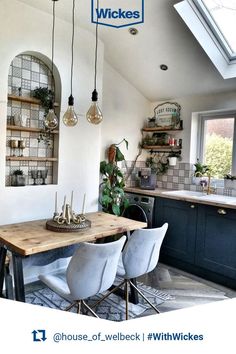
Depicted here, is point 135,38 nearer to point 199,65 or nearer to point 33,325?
point 199,65

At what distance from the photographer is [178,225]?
3.63m

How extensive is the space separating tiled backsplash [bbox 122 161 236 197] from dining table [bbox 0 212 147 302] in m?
1.72

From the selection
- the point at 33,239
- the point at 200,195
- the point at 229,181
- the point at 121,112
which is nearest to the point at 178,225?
the point at 200,195

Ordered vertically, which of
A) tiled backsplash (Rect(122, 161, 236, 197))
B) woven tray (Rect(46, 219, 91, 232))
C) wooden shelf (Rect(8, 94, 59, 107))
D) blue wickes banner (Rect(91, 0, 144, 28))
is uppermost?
blue wickes banner (Rect(91, 0, 144, 28))

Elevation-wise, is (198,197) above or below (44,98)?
below

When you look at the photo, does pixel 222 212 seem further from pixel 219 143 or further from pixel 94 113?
pixel 94 113

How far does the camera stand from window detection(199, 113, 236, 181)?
3.87 metres

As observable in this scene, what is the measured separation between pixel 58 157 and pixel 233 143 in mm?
2189

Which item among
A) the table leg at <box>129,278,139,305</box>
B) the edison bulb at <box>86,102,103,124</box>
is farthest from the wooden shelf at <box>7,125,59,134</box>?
the table leg at <box>129,278,139,305</box>

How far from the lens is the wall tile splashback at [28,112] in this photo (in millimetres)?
3023

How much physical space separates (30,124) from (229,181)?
2460 mm

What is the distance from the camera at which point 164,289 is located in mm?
3119

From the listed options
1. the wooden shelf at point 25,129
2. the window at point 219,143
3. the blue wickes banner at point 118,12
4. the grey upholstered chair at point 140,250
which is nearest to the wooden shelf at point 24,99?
the wooden shelf at point 25,129

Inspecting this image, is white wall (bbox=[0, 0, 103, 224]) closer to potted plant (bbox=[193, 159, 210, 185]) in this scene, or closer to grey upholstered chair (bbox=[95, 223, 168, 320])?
grey upholstered chair (bbox=[95, 223, 168, 320])
